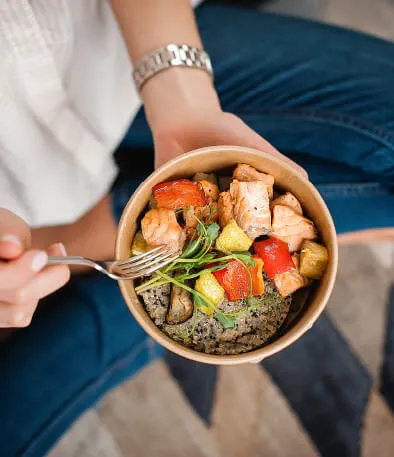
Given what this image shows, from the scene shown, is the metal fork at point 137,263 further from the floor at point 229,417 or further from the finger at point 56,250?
the floor at point 229,417

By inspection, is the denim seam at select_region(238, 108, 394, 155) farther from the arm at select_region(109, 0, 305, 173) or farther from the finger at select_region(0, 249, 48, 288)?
the finger at select_region(0, 249, 48, 288)

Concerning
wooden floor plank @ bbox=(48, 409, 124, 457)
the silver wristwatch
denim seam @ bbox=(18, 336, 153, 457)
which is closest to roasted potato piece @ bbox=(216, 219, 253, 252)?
the silver wristwatch

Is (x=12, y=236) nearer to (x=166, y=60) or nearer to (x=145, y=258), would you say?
(x=145, y=258)

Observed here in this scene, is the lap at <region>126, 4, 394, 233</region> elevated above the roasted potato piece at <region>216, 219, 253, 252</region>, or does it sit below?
below

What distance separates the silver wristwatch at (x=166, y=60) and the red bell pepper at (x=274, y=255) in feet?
1.22

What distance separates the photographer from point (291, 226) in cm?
67

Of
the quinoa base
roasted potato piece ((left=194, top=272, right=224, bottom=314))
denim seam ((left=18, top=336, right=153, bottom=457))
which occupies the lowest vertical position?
denim seam ((left=18, top=336, right=153, bottom=457))

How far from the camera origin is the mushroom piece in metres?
0.66

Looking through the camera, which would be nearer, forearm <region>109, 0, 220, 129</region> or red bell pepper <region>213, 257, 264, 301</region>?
red bell pepper <region>213, 257, 264, 301</region>

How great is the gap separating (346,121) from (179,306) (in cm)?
58

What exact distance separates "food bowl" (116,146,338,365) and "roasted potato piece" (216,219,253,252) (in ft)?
0.33

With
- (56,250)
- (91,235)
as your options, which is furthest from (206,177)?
(91,235)

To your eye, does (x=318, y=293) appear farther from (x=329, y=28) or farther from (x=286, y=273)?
(x=329, y=28)

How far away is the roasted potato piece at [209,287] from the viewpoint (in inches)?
25.2
